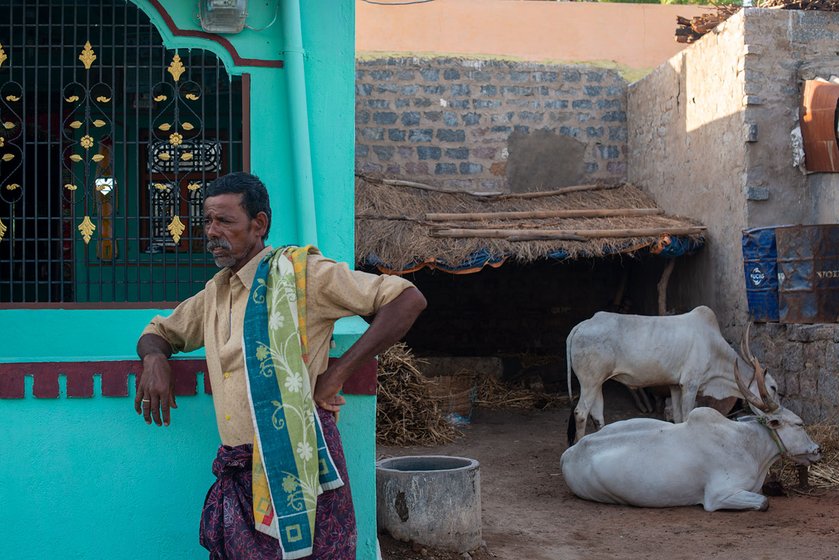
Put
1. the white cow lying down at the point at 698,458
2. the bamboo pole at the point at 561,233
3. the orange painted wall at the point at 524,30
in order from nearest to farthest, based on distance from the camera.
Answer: the white cow lying down at the point at 698,458
the bamboo pole at the point at 561,233
the orange painted wall at the point at 524,30

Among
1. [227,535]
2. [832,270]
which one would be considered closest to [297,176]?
[227,535]

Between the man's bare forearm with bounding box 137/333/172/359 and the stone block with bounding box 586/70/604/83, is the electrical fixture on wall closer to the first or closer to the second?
the man's bare forearm with bounding box 137/333/172/359

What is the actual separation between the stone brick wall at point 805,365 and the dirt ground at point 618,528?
1.47 meters

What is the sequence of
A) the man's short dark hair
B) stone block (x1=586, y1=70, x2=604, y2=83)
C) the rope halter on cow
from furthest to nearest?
stone block (x1=586, y1=70, x2=604, y2=83)
the rope halter on cow
the man's short dark hair

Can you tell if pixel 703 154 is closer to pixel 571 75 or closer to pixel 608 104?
pixel 608 104

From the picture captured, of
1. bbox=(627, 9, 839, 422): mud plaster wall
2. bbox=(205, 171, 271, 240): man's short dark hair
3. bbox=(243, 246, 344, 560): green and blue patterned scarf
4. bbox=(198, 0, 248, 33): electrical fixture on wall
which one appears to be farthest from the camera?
bbox=(627, 9, 839, 422): mud plaster wall

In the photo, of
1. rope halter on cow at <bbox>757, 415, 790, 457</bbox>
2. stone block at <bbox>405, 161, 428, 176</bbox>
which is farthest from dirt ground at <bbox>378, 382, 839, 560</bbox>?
stone block at <bbox>405, 161, 428, 176</bbox>

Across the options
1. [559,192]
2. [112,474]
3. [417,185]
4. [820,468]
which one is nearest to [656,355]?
[820,468]

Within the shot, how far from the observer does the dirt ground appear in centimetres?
553

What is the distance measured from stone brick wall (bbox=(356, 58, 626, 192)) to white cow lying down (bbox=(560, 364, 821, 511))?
559 cm

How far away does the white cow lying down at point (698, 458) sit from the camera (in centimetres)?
653

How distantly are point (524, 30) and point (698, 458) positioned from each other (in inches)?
280

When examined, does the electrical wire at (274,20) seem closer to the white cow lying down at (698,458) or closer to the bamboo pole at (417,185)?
the white cow lying down at (698,458)

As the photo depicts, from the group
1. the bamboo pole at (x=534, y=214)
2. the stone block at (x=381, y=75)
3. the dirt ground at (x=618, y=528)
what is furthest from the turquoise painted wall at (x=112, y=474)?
the stone block at (x=381, y=75)
